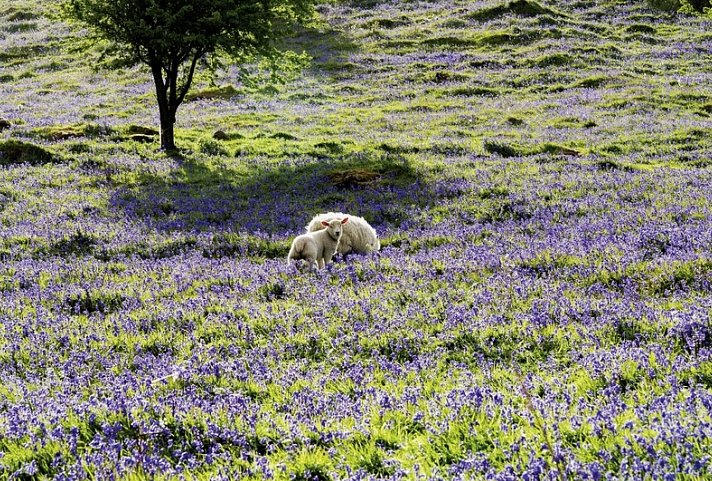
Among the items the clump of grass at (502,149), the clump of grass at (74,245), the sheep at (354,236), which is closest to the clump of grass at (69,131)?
the clump of grass at (74,245)

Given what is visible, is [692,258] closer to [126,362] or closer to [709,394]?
[709,394]

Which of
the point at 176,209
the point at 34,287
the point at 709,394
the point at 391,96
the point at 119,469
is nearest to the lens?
the point at 119,469

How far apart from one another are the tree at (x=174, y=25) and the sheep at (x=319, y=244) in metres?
14.0

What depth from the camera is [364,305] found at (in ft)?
26.0

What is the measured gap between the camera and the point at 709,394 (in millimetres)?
4277

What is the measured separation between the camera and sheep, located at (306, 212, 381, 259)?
12117mm

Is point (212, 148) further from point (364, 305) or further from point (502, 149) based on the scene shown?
point (364, 305)

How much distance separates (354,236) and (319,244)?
1.06m

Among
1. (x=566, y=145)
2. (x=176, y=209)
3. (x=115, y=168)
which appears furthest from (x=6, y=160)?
(x=566, y=145)

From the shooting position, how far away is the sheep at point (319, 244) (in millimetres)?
10938

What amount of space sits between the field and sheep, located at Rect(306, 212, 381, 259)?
98cm

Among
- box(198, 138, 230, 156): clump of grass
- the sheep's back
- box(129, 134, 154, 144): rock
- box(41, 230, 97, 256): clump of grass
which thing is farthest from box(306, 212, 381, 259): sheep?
box(129, 134, 154, 144): rock

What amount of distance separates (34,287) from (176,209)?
7.14 metres

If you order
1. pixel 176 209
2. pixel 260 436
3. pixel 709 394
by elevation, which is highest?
pixel 709 394
